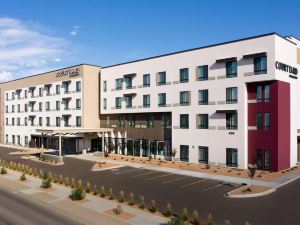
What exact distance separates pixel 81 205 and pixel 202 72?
91.3 ft

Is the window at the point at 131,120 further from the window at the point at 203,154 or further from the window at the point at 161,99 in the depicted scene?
the window at the point at 203,154

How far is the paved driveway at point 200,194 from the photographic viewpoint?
24.0 meters

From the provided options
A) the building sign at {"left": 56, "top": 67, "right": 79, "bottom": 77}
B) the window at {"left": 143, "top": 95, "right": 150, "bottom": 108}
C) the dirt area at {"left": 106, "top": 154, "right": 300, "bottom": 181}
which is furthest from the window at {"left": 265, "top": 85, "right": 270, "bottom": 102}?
the building sign at {"left": 56, "top": 67, "right": 79, "bottom": 77}

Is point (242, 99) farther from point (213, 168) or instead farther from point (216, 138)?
point (213, 168)

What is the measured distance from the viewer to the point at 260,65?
135 feet

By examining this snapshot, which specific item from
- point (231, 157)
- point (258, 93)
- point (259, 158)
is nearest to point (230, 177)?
point (231, 157)

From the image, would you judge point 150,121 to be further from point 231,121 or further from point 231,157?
point 231,157

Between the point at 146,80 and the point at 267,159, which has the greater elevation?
the point at 146,80

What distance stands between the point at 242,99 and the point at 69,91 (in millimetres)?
37737

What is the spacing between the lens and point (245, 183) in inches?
1355

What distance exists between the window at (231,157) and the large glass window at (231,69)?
10.1m

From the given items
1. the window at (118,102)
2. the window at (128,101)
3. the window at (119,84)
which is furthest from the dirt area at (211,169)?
the window at (119,84)

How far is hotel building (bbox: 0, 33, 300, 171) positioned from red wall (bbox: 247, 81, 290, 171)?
12 cm

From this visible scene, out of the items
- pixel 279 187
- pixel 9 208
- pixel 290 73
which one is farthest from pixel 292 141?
pixel 9 208
